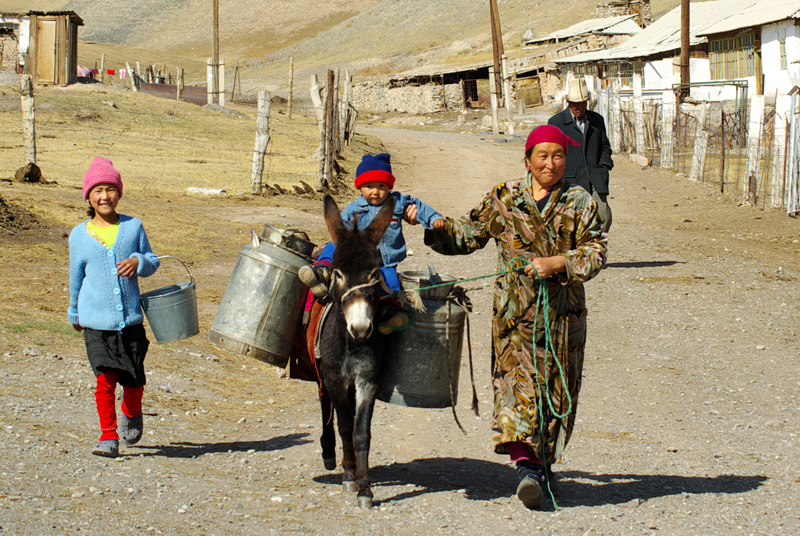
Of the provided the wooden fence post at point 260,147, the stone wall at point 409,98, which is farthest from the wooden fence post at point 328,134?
the stone wall at point 409,98

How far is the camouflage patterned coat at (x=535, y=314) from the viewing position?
173 inches

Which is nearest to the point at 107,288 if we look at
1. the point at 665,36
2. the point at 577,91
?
the point at 577,91

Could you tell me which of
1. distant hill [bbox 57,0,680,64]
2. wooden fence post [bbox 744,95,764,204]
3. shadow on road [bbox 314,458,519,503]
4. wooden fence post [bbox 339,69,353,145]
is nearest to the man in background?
shadow on road [bbox 314,458,519,503]

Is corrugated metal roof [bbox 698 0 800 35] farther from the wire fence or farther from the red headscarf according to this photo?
the red headscarf

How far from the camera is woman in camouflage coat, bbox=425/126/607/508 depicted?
437 centimetres

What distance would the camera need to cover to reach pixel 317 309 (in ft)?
16.0

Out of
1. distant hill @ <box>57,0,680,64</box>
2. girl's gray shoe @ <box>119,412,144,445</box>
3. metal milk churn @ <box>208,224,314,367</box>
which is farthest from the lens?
distant hill @ <box>57,0,680,64</box>

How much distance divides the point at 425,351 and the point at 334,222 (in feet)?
2.56

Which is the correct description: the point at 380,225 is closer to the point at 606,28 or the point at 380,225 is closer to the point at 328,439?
the point at 328,439

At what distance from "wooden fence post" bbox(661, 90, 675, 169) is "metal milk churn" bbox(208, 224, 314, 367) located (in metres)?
17.6

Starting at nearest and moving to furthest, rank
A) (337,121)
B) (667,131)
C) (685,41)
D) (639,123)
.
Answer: (667,131), (337,121), (639,123), (685,41)

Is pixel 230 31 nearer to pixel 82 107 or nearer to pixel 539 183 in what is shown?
pixel 82 107

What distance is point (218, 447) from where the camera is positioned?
18.4ft

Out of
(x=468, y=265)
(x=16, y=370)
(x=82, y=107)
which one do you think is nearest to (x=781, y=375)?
(x=468, y=265)
